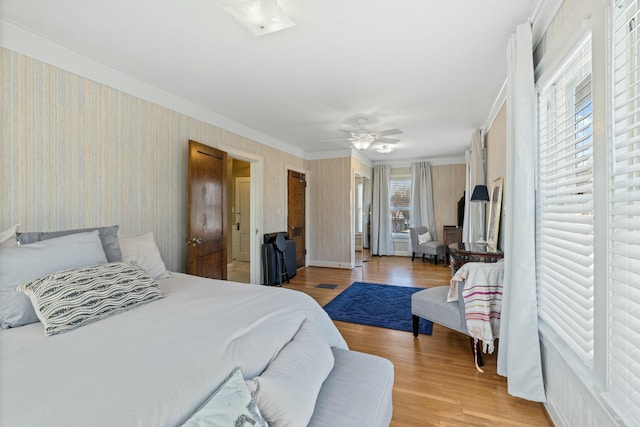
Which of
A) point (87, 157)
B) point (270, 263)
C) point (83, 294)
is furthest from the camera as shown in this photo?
point (270, 263)

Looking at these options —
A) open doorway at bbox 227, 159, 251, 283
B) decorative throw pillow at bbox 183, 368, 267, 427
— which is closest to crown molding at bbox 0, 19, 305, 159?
open doorway at bbox 227, 159, 251, 283

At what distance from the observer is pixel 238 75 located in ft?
9.06

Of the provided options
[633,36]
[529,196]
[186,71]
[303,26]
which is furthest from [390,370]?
[186,71]

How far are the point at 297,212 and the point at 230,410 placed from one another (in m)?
5.15

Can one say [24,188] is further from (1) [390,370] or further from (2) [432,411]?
(2) [432,411]

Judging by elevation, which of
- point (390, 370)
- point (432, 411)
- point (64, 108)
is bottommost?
point (432, 411)

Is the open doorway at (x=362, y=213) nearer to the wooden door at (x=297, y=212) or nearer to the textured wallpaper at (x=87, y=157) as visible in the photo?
the wooden door at (x=297, y=212)

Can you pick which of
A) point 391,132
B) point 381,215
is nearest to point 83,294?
point 391,132

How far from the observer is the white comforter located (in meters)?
0.82

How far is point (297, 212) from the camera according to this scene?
19.5 ft

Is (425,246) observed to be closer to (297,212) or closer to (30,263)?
(297,212)

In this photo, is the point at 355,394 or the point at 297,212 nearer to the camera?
the point at 355,394

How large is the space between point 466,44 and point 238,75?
2.05 m

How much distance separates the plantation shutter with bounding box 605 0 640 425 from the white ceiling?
1015 mm
